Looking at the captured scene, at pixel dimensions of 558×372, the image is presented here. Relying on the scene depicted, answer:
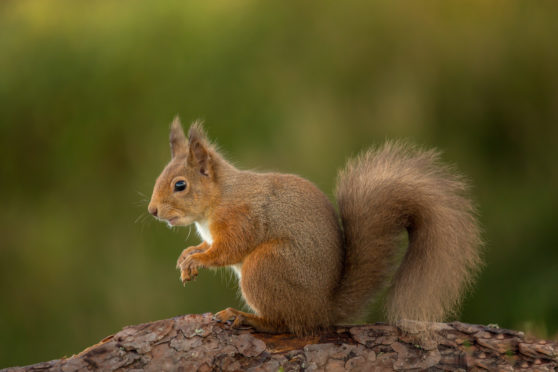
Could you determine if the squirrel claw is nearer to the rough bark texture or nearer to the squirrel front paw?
the squirrel front paw

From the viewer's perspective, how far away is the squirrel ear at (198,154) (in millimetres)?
1979

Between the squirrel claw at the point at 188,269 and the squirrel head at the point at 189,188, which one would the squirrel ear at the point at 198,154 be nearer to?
the squirrel head at the point at 189,188

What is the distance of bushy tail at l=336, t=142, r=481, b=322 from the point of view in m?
1.78

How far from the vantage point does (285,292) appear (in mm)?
1826

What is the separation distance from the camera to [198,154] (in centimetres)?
200

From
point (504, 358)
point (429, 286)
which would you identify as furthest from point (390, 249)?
point (504, 358)

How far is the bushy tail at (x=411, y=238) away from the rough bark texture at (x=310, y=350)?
0.29 feet

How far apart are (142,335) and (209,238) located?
0.43m

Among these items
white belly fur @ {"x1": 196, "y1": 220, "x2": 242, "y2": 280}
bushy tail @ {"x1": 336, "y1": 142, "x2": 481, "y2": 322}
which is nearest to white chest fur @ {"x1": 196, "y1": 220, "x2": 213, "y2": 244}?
white belly fur @ {"x1": 196, "y1": 220, "x2": 242, "y2": 280}

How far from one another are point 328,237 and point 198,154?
0.53 metres

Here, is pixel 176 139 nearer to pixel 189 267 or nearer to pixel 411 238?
pixel 189 267

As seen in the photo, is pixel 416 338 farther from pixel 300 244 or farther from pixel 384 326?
pixel 300 244

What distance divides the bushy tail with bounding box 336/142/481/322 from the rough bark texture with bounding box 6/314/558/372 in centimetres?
9

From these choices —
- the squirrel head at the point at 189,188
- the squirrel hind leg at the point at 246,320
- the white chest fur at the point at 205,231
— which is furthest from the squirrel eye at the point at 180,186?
the squirrel hind leg at the point at 246,320
